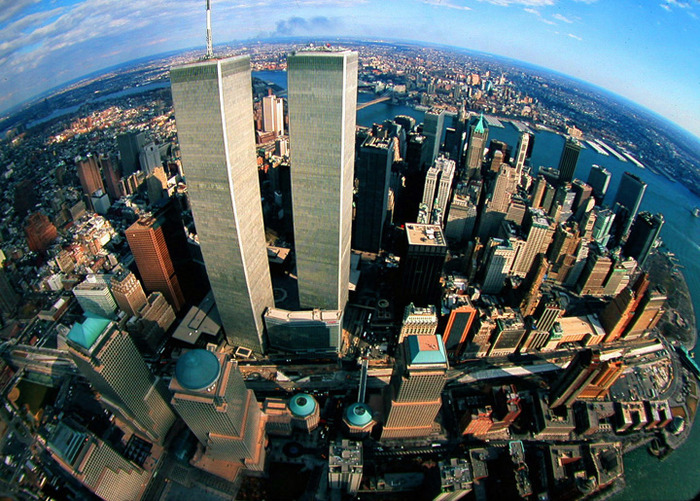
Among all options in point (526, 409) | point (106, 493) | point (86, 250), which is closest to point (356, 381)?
point (526, 409)

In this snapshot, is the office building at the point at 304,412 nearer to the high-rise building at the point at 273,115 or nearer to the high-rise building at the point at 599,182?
the high-rise building at the point at 599,182

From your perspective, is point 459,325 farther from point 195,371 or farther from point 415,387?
point 195,371

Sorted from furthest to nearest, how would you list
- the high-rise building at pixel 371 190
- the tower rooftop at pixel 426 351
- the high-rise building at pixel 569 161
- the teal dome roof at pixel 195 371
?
the high-rise building at pixel 569 161
the high-rise building at pixel 371 190
the tower rooftop at pixel 426 351
the teal dome roof at pixel 195 371

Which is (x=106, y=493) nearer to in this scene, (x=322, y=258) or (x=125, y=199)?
(x=322, y=258)

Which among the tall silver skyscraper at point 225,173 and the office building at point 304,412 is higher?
the tall silver skyscraper at point 225,173

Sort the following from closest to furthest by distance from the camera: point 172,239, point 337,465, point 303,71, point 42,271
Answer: point 303,71
point 337,465
point 172,239
point 42,271

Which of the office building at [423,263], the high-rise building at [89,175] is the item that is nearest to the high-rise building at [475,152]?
the office building at [423,263]

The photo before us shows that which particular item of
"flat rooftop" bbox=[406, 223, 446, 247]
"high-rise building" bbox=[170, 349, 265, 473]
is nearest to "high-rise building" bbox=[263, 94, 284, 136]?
"flat rooftop" bbox=[406, 223, 446, 247]
